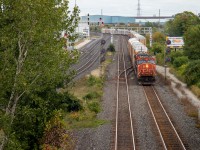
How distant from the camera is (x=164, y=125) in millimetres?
26297

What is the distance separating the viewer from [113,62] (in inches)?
2456

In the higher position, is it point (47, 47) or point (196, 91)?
point (47, 47)

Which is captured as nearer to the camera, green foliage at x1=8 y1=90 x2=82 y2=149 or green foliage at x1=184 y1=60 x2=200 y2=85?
green foliage at x1=8 y1=90 x2=82 y2=149

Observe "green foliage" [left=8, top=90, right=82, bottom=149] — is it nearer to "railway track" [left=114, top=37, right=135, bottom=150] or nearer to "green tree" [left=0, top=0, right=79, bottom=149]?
"green tree" [left=0, top=0, right=79, bottom=149]

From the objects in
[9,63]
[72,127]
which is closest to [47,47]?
[9,63]

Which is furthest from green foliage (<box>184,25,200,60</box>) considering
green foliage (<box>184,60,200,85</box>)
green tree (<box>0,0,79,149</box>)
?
green tree (<box>0,0,79,149</box>)

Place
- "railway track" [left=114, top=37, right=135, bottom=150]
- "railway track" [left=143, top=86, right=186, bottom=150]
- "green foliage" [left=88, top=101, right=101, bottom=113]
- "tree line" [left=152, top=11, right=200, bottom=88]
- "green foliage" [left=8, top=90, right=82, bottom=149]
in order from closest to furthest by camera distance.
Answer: "green foliage" [left=8, top=90, right=82, bottom=149] → "railway track" [left=143, top=86, right=186, bottom=150] → "railway track" [left=114, top=37, right=135, bottom=150] → "green foliage" [left=88, top=101, right=101, bottom=113] → "tree line" [left=152, top=11, right=200, bottom=88]

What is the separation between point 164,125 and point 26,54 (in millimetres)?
13663

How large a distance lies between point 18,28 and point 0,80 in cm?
228

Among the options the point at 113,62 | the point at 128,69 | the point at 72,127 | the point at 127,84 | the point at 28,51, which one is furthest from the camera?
the point at 113,62

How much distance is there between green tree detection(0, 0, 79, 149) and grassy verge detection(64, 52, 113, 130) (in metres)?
4.03

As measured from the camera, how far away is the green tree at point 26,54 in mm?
15078

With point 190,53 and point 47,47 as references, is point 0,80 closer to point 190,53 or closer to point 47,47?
point 47,47

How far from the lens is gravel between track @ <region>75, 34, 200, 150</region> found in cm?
2261
